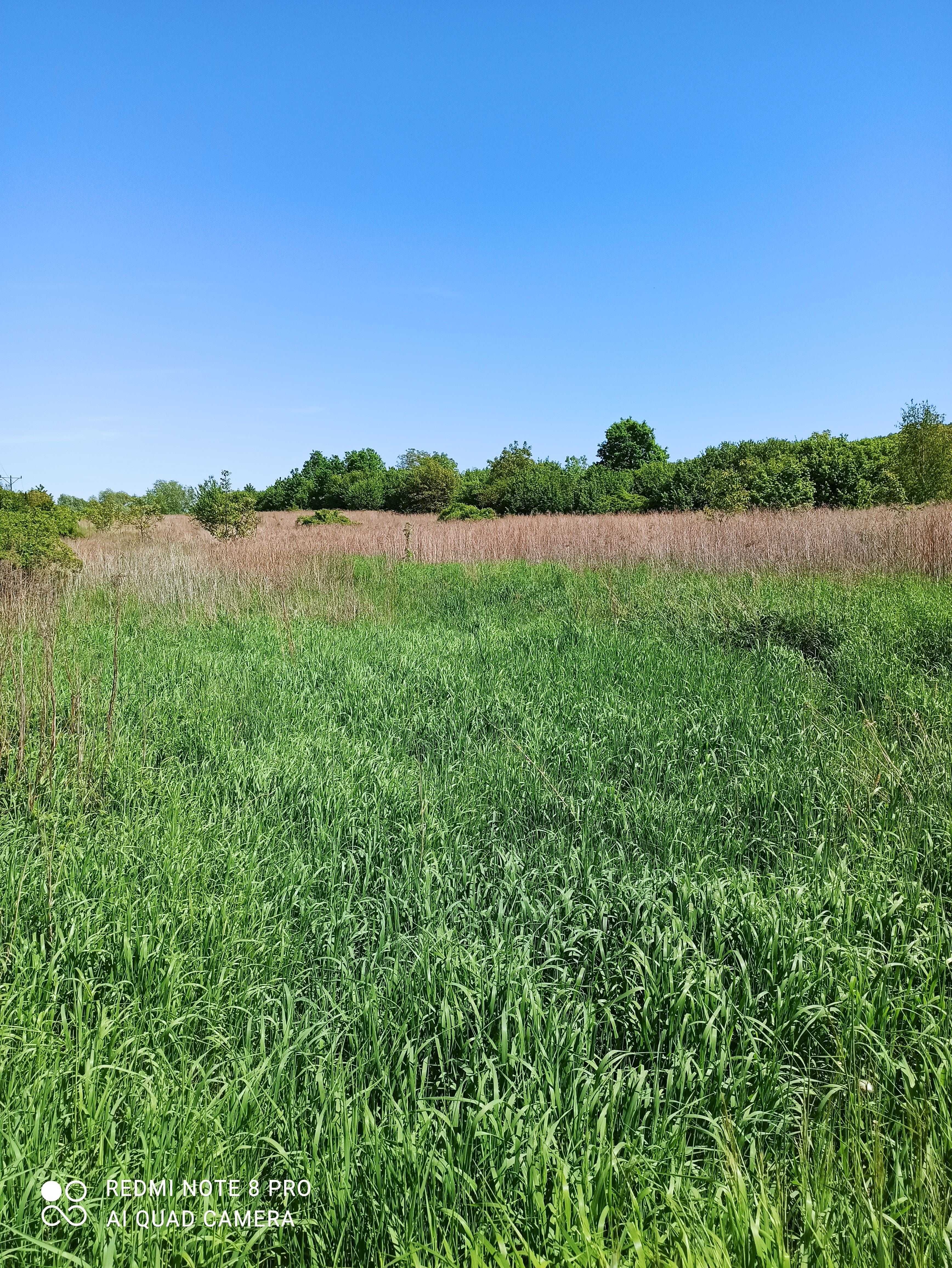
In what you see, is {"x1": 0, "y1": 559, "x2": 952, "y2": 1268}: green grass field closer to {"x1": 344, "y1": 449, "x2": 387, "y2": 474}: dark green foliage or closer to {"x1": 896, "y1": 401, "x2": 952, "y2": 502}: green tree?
{"x1": 896, "y1": 401, "x2": 952, "y2": 502}: green tree

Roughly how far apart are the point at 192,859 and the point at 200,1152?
1.39 meters

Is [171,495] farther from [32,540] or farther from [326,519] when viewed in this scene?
[32,540]

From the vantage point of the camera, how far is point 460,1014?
7.25 feet

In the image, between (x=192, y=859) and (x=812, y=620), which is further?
(x=812, y=620)

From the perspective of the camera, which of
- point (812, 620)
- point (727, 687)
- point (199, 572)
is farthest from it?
point (199, 572)

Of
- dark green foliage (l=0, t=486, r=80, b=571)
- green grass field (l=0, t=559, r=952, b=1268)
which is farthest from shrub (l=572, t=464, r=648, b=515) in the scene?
green grass field (l=0, t=559, r=952, b=1268)

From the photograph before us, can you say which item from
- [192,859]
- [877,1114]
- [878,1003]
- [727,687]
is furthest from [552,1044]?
[727,687]

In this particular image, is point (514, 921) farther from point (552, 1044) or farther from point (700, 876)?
point (700, 876)

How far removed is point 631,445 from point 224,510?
87.0ft

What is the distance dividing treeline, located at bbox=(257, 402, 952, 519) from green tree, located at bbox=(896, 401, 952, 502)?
22mm

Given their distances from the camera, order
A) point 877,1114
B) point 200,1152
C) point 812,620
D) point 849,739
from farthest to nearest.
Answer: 1. point 812,620
2. point 849,739
3. point 877,1114
4. point 200,1152

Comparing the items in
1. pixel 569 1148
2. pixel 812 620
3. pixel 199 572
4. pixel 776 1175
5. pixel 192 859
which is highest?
pixel 199 572

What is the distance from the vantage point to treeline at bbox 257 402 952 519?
1627 centimetres

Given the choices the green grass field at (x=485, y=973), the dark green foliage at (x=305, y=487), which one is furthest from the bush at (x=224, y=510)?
the dark green foliage at (x=305, y=487)
